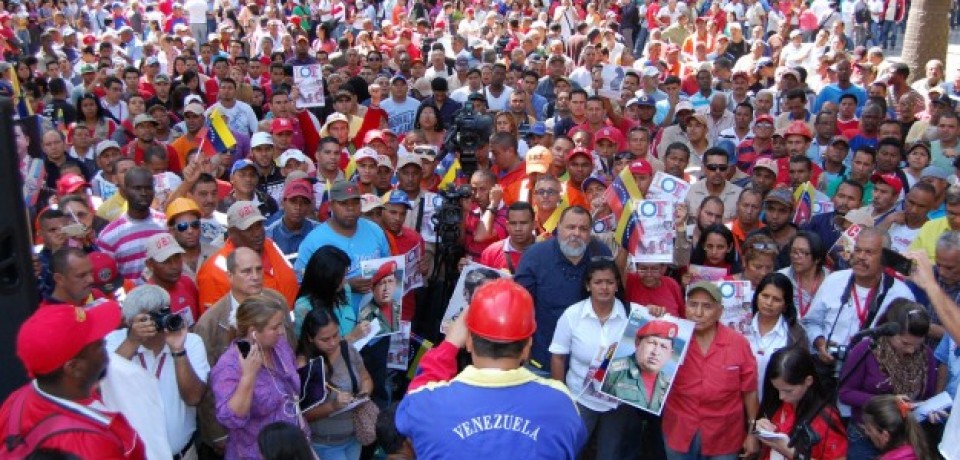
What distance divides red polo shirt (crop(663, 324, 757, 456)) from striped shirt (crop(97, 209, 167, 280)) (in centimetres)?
332

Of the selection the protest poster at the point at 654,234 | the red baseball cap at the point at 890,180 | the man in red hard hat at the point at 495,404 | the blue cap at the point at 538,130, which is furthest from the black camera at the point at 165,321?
the blue cap at the point at 538,130

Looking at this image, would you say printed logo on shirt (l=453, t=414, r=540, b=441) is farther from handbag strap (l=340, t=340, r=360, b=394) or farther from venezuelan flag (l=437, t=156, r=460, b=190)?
venezuelan flag (l=437, t=156, r=460, b=190)

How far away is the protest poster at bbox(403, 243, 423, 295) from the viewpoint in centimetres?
631

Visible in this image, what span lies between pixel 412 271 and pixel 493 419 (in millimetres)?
3365

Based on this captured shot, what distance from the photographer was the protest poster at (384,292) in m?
5.77

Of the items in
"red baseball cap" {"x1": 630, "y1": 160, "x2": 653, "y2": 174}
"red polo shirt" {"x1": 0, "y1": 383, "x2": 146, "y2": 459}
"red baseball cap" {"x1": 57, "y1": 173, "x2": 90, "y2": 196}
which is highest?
"red baseball cap" {"x1": 630, "y1": 160, "x2": 653, "y2": 174}

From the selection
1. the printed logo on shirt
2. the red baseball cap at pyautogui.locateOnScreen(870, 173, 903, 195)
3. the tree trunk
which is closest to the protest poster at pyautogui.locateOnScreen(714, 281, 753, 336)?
the red baseball cap at pyautogui.locateOnScreen(870, 173, 903, 195)

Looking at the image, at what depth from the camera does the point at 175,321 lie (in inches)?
170

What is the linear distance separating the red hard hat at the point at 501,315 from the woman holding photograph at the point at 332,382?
1697 mm

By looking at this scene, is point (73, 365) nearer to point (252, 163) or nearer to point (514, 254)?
point (514, 254)

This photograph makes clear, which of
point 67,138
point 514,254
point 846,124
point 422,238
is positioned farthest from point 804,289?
point 67,138

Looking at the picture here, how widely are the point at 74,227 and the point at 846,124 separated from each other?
307 inches

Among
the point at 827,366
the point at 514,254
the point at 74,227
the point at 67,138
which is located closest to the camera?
the point at 827,366

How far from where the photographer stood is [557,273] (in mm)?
5719
